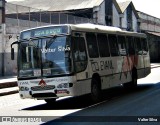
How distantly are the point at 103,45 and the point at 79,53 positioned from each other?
2.34 meters

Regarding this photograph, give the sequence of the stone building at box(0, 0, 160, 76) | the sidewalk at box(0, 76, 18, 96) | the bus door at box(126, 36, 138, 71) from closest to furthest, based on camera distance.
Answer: the bus door at box(126, 36, 138, 71) → the sidewalk at box(0, 76, 18, 96) → the stone building at box(0, 0, 160, 76)

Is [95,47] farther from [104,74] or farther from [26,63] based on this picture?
[26,63]

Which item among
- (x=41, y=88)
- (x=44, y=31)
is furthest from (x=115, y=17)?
(x=41, y=88)

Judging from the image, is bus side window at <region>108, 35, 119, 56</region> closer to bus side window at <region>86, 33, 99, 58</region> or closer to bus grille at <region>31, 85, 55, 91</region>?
bus side window at <region>86, 33, 99, 58</region>

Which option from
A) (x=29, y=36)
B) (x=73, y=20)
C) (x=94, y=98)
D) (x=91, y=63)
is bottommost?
(x=94, y=98)

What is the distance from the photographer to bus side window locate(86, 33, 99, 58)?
14.1m

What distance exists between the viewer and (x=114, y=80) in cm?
1617

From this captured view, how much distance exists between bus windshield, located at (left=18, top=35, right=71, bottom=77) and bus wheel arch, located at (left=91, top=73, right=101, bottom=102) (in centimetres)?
173

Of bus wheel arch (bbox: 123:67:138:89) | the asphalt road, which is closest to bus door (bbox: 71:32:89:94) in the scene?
the asphalt road

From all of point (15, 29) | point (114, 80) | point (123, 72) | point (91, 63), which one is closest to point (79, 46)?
point (91, 63)

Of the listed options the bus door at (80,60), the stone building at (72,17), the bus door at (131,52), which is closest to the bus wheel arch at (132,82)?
the bus door at (131,52)

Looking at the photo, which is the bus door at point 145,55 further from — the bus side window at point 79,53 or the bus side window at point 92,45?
the bus side window at point 79,53

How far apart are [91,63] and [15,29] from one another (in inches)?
887

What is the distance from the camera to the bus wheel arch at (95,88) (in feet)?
46.2
